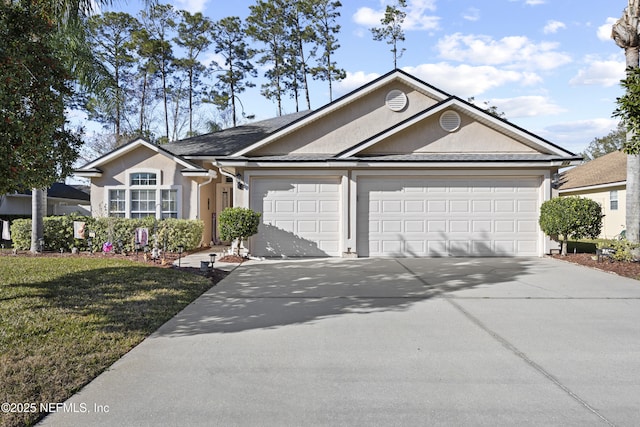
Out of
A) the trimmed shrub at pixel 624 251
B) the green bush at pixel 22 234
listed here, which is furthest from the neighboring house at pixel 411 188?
the green bush at pixel 22 234

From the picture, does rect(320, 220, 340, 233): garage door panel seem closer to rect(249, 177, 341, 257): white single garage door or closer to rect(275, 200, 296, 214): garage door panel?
rect(249, 177, 341, 257): white single garage door

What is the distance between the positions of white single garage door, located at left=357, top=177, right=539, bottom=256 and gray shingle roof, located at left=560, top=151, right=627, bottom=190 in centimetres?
960

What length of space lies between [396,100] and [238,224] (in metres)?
6.81

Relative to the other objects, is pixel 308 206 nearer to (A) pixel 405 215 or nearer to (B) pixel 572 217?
(A) pixel 405 215

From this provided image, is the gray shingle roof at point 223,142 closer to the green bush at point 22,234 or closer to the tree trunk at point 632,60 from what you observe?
the green bush at point 22,234

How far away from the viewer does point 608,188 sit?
2081 cm

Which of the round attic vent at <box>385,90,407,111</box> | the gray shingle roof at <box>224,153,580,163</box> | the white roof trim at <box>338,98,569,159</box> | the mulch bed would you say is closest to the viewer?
the mulch bed

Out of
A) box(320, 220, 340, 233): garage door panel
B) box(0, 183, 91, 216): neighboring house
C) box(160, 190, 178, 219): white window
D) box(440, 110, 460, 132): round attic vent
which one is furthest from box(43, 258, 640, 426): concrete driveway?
box(0, 183, 91, 216): neighboring house

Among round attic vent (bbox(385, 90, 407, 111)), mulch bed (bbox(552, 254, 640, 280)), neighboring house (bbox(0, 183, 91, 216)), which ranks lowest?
mulch bed (bbox(552, 254, 640, 280))

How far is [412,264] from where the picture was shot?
430 inches

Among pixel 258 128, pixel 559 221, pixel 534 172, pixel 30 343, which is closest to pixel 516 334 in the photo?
pixel 30 343

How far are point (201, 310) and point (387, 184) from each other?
757cm

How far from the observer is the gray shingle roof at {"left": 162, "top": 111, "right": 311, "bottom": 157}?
15938 millimetres

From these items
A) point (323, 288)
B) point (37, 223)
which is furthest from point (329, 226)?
point (37, 223)
